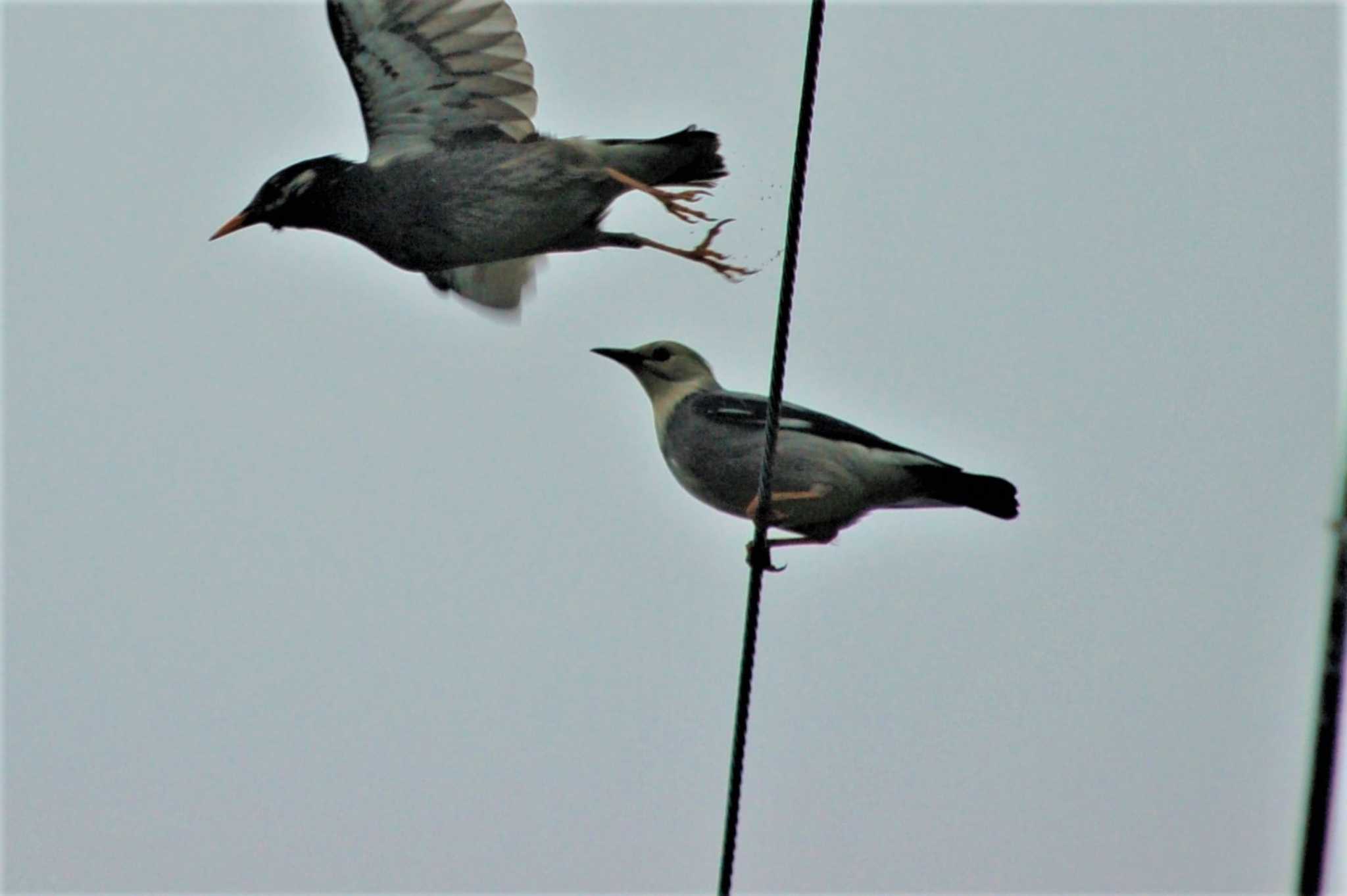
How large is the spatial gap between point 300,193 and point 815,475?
2.17 m

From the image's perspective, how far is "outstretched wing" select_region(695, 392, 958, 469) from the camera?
6254mm

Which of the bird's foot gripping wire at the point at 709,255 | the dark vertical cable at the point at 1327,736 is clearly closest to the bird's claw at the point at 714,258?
the bird's foot gripping wire at the point at 709,255

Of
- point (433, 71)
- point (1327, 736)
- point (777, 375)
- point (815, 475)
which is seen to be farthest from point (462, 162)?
point (1327, 736)

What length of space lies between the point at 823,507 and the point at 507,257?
5.12 feet

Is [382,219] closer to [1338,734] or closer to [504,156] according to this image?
[504,156]

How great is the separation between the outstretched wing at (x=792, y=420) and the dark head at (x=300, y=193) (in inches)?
59.4

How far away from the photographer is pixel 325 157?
6938 millimetres

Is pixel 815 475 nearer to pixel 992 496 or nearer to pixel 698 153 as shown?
pixel 992 496

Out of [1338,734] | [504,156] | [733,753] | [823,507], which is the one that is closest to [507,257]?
[504,156]

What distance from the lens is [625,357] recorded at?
23.7ft

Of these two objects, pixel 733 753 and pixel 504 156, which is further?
pixel 504 156

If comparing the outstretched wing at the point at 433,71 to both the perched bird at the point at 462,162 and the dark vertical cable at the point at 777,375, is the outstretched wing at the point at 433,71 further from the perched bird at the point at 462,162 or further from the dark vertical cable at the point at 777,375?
the dark vertical cable at the point at 777,375

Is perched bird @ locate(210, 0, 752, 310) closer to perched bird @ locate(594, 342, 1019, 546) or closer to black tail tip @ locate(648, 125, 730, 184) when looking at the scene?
black tail tip @ locate(648, 125, 730, 184)

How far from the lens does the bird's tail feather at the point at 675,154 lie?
670cm
